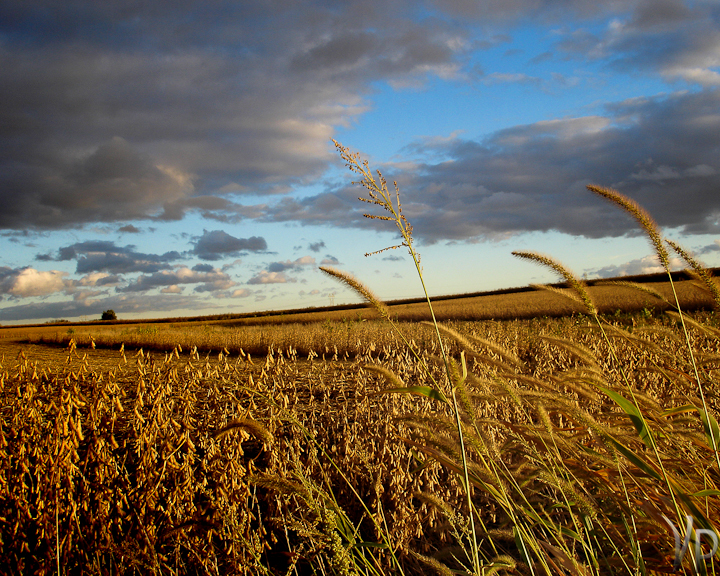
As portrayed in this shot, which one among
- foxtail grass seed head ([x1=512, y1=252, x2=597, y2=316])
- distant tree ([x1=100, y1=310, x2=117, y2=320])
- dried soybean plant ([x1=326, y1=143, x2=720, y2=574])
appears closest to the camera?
dried soybean plant ([x1=326, y1=143, x2=720, y2=574])

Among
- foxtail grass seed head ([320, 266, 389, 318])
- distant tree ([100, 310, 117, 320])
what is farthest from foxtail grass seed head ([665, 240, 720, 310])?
distant tree ([100, 310, 117, 320])

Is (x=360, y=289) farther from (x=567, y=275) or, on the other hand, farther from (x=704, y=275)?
(x=704, y=275)

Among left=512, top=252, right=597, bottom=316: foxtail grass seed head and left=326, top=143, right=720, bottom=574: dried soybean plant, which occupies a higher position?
left=512, top=252, right=597, bottom=316: foxtail grass seed head

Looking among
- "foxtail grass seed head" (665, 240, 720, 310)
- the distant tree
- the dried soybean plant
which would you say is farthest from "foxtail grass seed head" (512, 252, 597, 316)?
the distant tree

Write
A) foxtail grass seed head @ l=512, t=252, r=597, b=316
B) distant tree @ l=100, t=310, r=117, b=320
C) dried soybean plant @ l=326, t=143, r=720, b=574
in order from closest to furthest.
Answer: dried soybean plant @ l=326, t=143, r=720, b=574, foxtail grass seed head @ l=512, t=252, r=597, b=316, distant tree @ l=100, t=310, r=117, b=320

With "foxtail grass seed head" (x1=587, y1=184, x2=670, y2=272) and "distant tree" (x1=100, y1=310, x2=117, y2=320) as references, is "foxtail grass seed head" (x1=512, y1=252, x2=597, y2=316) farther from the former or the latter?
"distant tree" (x1=100, y1=310, x2=117, y2=320)

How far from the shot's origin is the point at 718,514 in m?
2.08

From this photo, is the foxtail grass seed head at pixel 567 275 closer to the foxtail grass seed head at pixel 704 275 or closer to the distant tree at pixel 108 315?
the foxtail grass seed head at pixel 704 275

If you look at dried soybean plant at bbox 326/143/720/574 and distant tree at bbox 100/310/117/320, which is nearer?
Result: dried soybean plant at bbox 326/143/720/574

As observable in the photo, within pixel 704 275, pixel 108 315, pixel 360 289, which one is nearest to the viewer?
pixel 360 289

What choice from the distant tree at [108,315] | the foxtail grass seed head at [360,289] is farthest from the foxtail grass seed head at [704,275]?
the distant tree at [108,315]

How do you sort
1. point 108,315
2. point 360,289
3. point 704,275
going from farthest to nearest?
point 108,315 < point 704,275 < point 360,289

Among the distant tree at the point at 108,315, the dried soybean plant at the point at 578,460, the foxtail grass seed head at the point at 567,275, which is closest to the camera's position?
A: the dried soybean plant at the point at 578,460

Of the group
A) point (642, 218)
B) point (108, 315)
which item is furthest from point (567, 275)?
point (108, 315)
